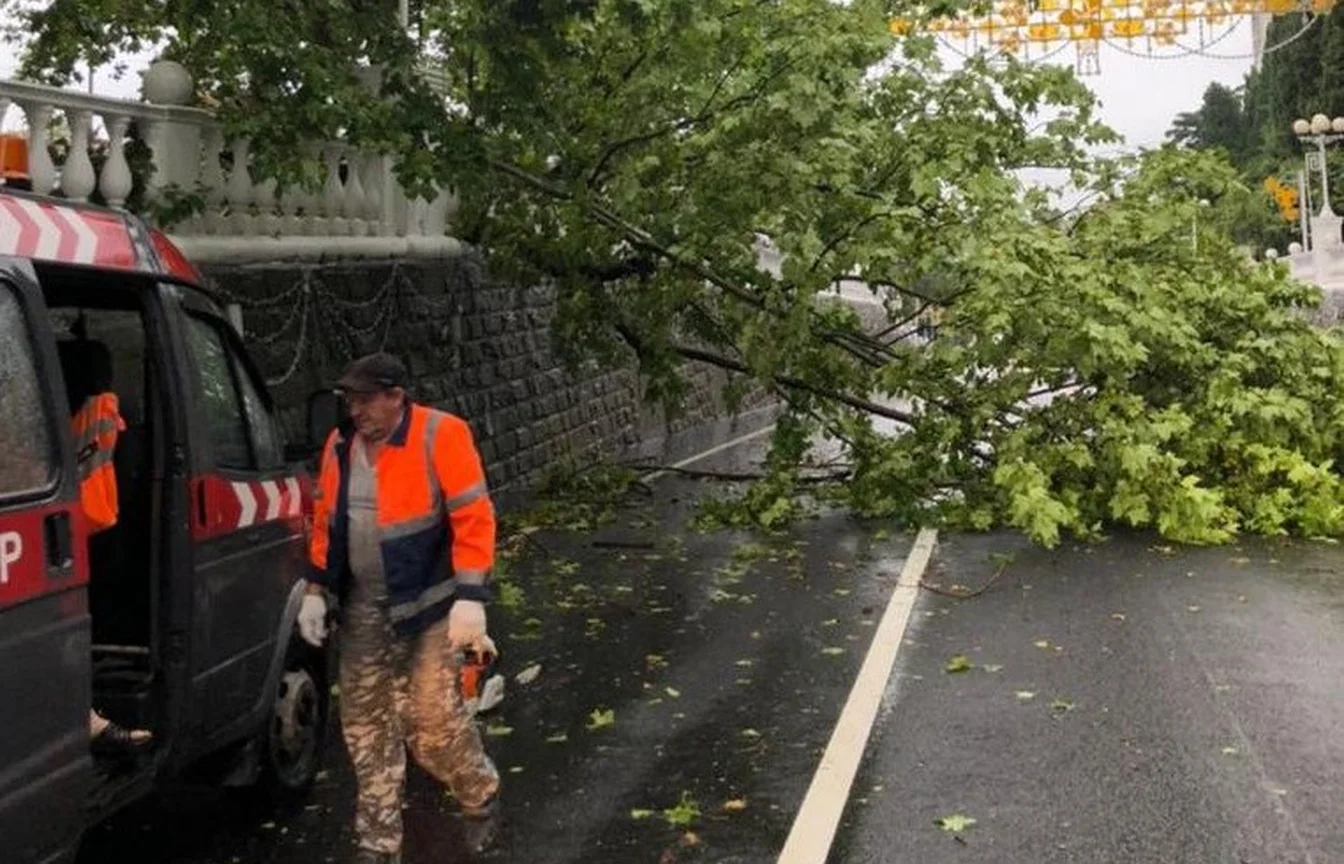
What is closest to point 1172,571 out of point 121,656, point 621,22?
point 621,22

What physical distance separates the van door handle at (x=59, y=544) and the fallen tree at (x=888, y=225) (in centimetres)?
633

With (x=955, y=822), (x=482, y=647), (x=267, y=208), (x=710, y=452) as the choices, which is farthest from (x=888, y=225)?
(x=710, y=452)

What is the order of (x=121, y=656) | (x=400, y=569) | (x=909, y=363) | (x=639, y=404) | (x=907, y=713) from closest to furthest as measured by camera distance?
(x=400, y=569) < (x=121, y=656) < (x=907, y=713) < (x=909, y=363) < (x=639, y=404)

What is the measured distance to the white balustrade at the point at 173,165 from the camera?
8.19 m

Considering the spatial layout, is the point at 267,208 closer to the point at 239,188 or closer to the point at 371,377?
the point at 239,188

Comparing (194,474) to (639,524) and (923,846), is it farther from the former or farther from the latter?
(639,524)

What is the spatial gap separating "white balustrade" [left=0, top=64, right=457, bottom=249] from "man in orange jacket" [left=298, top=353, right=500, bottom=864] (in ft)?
13.6

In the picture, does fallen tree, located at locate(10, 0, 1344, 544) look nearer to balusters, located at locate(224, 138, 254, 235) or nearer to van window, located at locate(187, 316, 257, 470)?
balusters, located at locate(224, 138, 254, 235)

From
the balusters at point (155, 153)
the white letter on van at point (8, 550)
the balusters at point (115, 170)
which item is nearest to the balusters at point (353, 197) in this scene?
the balusters at point (155, 153)

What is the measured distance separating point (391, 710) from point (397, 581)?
1.68 feet

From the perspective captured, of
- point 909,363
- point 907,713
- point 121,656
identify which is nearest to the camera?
point 121,656

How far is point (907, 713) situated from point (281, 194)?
6.15 meters

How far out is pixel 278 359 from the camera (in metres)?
10.9

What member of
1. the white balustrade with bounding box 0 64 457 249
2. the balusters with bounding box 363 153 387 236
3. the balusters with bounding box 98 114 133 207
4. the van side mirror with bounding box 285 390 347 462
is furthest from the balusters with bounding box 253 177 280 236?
the van side mirror with bounding box 285 390 347 462
